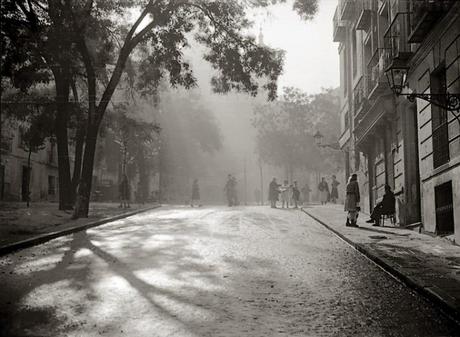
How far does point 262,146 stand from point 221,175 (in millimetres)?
21507

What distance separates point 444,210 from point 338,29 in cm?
1605

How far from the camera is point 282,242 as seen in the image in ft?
36.9

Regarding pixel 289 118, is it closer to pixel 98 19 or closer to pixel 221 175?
pixel 221 175

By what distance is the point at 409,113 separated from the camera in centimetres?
1508

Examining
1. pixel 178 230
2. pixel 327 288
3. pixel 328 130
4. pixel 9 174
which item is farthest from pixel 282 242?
pixel 328 130

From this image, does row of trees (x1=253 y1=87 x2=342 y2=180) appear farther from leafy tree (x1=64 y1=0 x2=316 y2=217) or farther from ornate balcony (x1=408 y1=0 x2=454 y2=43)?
ornate balcony (x1=408 y1=0 x2=454 y2=43)

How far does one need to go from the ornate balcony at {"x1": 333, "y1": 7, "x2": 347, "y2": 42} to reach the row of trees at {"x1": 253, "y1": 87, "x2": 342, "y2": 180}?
70.5ft

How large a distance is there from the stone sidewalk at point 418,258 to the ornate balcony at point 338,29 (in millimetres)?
14085

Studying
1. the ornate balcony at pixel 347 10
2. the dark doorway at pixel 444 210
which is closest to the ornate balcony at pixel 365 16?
the ornate balcony at pixel 347 10

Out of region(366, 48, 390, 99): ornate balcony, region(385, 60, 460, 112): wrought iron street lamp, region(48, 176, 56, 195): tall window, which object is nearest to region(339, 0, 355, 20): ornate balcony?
region(366, 48, 390, 99): ornate balcony

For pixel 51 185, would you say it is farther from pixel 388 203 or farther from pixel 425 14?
pixel 425 14

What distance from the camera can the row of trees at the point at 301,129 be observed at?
1912 inches

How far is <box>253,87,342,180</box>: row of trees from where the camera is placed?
48562 mm

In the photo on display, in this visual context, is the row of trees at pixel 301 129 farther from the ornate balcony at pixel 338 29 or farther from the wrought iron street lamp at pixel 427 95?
the wrought iron street lamp at pixel 427 95
